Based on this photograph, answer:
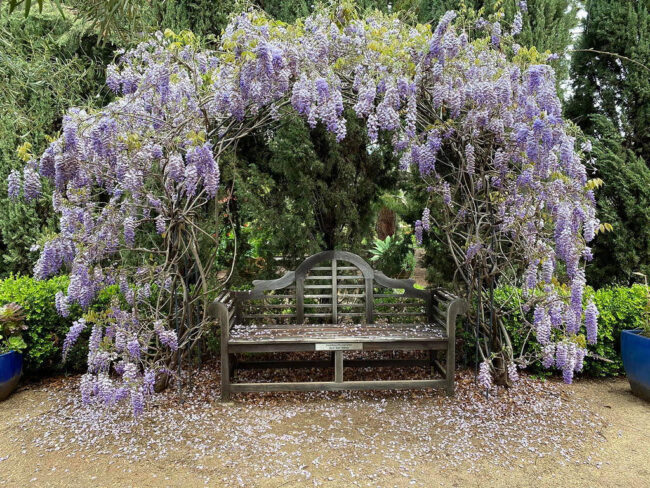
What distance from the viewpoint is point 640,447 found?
2869mm

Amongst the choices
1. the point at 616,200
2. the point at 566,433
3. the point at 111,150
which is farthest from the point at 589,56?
the point at 111,150

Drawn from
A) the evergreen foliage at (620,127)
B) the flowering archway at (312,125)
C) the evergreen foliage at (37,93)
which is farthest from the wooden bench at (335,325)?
the evergreen foliage at (37,93)

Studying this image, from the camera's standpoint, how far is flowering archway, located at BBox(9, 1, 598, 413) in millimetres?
3096

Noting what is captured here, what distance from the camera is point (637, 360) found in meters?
3.47

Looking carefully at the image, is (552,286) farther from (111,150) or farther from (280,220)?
(111,150)

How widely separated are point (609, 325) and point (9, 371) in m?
4.53

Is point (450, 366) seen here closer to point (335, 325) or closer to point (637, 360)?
point (335, 325)

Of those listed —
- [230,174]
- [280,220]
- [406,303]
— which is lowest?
[406,303]

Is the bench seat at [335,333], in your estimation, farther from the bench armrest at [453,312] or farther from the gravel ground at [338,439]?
the gravel ground at [338,439]

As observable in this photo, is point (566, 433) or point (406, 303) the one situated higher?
point (406, 303)

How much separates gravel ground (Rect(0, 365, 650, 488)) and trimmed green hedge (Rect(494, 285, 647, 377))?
24 cm

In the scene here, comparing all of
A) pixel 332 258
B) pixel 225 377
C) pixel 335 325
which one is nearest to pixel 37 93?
pixel 332 258

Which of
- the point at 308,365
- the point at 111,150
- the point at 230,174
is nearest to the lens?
the point at 111,150

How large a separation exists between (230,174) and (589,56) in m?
4.04
